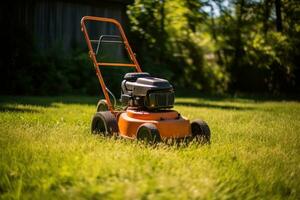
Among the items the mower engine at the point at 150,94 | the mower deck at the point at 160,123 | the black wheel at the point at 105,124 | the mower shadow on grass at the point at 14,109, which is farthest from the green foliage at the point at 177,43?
the mower deck at the point at 160,123

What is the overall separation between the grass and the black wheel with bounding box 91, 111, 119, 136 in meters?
0.28

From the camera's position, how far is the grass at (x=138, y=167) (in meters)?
4.23

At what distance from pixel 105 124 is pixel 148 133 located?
0.95 meters

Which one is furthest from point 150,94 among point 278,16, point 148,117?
point 278,16

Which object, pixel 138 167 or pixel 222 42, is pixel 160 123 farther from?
pixel 222 42

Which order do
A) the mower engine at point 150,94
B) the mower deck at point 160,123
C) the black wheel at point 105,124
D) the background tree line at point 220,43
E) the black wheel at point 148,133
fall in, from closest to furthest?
the black wheel at point 148,133 < the mower deck at point 160,123 < the mower engine at point 150,94 < the black wheel at point 105,124 < the background tree line at point 220,43

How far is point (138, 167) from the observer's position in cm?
468

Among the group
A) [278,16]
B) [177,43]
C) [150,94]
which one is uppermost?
[278,16]

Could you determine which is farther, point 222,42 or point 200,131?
point 222,42

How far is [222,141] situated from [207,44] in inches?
634

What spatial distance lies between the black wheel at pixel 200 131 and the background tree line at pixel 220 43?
1046cm

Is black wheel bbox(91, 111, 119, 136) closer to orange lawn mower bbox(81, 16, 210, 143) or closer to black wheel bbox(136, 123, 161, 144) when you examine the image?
orange lawn mower bbox(81, 16, 210, 143)

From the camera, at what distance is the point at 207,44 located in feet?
75.6

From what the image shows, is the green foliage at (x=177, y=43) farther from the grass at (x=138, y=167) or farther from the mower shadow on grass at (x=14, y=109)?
the grass at (x=138, y=167)
